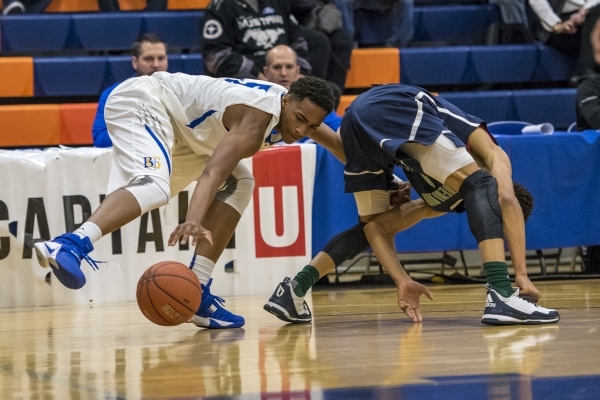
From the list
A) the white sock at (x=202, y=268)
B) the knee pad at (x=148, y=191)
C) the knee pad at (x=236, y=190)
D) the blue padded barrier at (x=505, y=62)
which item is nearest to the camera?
→ the knee pad at (x=148, y=191)

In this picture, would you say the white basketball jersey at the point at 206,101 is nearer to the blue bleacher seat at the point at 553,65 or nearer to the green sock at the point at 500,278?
the green sock at the point at 500,278

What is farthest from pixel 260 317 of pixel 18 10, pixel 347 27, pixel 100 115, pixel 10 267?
pixel 18 10

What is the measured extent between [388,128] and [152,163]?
1096 millimetres

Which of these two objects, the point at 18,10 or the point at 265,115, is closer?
the point at 265,115

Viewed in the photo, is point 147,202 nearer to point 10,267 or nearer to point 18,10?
point 10,267

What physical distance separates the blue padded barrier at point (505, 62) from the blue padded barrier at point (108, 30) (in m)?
3.20

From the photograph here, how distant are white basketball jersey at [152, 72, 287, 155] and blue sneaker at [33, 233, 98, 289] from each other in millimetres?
871

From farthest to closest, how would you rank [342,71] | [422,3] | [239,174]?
[422,3] → [342,71] → [239,174]

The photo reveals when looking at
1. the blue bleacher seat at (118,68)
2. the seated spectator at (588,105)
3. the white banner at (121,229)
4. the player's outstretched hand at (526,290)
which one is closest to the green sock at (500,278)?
the player's outstretched hand at (526,290)

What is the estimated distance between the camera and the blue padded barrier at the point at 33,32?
28.2ft

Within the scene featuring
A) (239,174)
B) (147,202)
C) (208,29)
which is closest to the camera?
(147,202)

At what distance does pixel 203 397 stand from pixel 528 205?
259cm

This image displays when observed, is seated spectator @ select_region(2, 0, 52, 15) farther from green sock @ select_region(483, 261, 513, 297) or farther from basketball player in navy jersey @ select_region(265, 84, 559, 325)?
green sock @ select_region(483, 261, 513, 297)

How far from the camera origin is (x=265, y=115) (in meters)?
4.21
